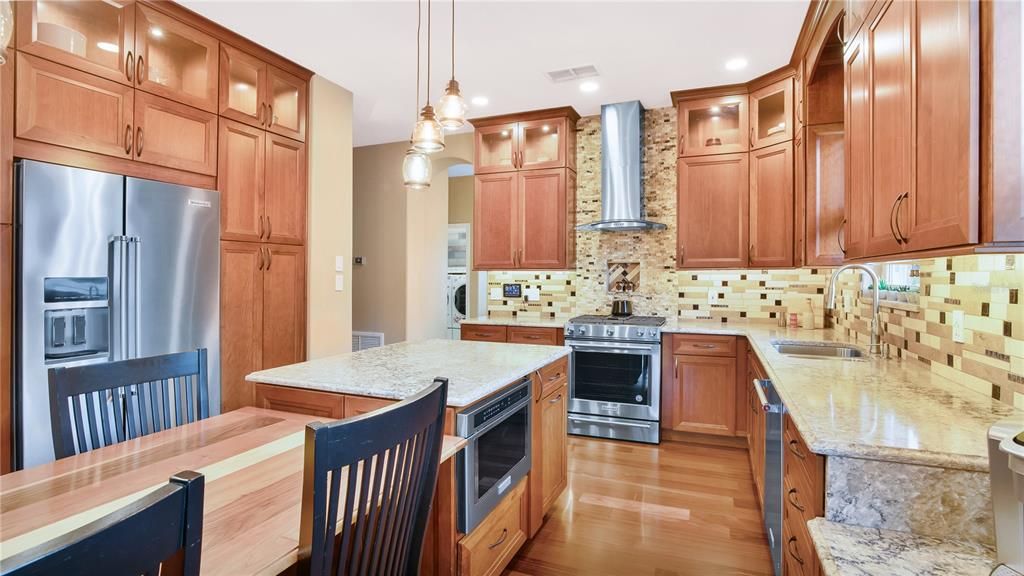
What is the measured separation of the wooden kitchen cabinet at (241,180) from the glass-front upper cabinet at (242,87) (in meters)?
0.07

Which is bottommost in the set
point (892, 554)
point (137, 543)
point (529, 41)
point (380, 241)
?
point (892, 554)

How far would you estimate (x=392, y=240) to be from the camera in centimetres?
540

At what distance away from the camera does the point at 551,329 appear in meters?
4.05

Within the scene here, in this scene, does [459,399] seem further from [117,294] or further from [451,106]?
[117,294]

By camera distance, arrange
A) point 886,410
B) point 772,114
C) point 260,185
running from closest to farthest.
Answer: point 886,410, point 260,185, point 772,114

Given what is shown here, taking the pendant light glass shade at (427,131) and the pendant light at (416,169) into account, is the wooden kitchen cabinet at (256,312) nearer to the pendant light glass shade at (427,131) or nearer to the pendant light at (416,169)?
the pendant light at (416,169)

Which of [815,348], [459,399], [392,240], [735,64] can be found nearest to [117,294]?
[459,399]

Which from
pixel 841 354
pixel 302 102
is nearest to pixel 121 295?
pixel 302 102

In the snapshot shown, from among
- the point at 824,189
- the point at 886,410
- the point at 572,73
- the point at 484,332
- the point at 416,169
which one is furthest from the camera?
the point at 484,332

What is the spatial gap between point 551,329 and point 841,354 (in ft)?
6.47

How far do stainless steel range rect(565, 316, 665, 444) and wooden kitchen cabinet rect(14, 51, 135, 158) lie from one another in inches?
119

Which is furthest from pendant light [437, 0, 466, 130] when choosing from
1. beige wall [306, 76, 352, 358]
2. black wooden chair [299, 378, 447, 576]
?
beige wall [306, 76, 352, 358]

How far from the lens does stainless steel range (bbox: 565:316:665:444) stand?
12.3 ft

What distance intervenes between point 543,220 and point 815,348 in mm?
2336
